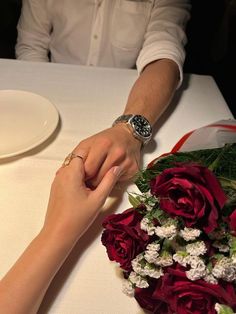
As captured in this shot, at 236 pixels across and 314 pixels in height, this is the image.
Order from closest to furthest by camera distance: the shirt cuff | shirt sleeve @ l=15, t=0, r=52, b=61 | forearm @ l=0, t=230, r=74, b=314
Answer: forearm @ l=0, t=230, r=74, b=314 → the shirt cuff → shirt sleeve @ l=15, t=0, r=52, b=61

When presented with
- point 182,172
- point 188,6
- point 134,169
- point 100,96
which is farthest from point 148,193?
point 188,6

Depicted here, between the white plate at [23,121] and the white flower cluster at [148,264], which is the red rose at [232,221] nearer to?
the white flower cluster at [148,264]

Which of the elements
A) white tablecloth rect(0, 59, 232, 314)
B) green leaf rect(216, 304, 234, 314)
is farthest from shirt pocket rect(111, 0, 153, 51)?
green leaf rect(216, 304, 234, 314)

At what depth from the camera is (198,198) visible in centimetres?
47

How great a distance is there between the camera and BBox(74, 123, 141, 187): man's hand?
2.58 feet

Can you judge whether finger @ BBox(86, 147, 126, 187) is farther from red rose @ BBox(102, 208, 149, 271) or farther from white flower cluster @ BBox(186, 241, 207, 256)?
white flower cluster @ BBox(186, 241, 207, 256)

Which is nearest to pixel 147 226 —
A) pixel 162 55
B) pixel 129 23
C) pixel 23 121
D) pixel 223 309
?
pixel 223 309

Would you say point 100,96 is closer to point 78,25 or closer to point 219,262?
point 78,25

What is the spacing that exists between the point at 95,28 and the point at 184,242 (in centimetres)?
103

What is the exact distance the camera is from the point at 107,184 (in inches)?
29.4

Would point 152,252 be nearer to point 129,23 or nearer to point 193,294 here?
point 193,294

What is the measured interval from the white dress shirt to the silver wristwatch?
38cm

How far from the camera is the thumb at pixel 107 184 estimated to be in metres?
0.73

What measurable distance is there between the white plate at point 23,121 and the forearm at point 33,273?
0.92 feet
